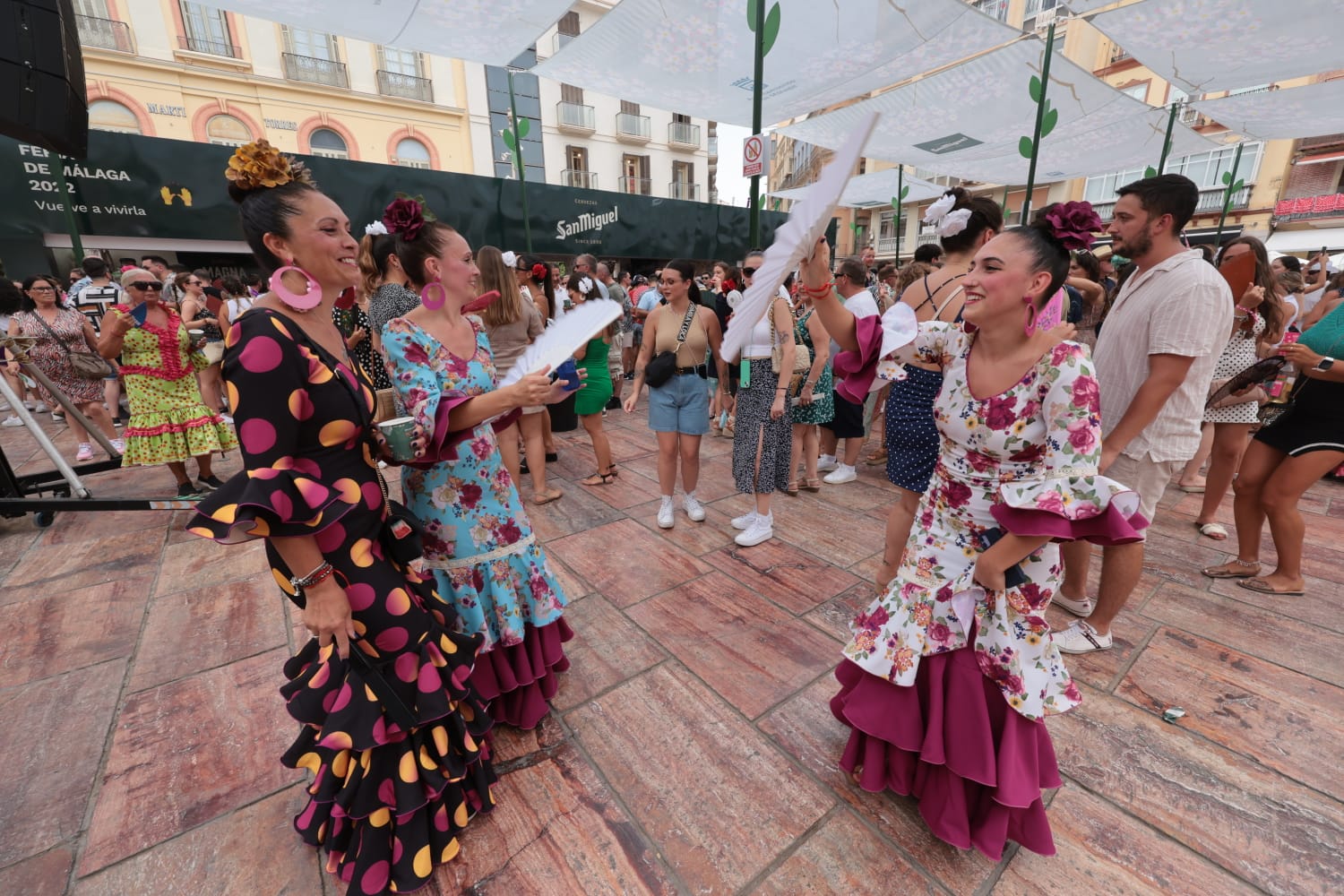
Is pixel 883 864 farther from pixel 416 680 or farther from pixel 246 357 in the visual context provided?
pixel 246 357

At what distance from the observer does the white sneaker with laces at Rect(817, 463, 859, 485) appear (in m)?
4.78

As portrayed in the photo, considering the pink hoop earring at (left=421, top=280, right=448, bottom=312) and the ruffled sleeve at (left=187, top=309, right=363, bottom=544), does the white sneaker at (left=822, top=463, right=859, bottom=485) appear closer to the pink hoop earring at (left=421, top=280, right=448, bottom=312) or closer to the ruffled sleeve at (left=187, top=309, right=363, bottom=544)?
the pink hoop earring at (left=421, top=280, right=448, bottom=312)

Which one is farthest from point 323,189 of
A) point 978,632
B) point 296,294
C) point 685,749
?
point 978,632

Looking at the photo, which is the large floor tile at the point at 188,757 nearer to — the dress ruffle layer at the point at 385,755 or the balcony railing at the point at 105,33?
the dress ruffle layer at the point at 385,755

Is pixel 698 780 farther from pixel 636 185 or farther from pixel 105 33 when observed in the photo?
pixel 636 185

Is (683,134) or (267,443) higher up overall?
(683,134)

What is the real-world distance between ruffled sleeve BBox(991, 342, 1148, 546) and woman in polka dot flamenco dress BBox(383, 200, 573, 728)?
1.56m

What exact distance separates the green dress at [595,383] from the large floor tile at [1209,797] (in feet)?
12.2

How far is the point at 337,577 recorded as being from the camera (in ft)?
4.44

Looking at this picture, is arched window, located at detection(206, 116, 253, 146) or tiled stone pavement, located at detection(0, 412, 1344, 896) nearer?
tiled stone pavement, located at detection(0, 412, 1344, 896)

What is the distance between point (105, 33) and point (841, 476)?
21.4 m

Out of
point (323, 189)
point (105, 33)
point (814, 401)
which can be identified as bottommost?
point (814, 401)

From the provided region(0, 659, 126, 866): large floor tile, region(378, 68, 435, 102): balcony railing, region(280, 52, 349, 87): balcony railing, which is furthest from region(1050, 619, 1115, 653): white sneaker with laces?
region(378, 68, 435, 102): balcony railing

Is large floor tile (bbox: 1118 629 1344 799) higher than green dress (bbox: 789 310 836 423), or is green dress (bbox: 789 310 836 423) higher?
green dress (bbox: 789 310 836 423)
